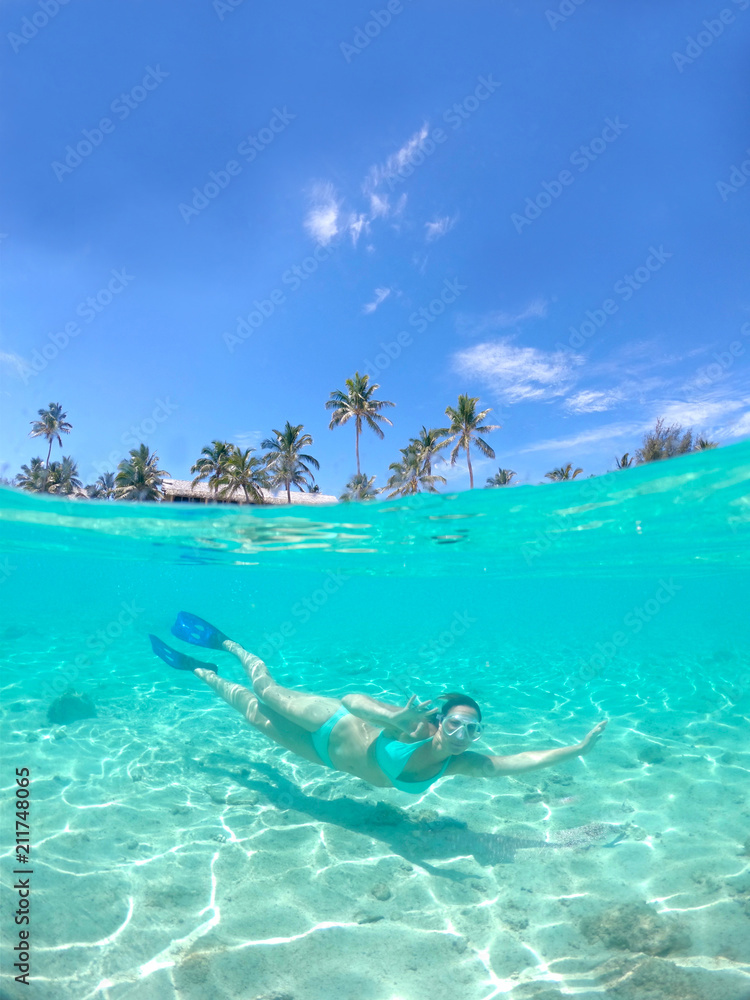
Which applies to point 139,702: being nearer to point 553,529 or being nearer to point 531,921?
point 531,921

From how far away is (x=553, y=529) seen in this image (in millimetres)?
19219

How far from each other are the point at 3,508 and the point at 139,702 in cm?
994

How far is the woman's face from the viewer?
199 inches

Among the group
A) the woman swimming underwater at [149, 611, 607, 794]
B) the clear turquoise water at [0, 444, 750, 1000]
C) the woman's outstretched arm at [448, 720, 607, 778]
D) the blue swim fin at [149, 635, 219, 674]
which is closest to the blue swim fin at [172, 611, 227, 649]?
the blue swim fin at [149, 635, 219, 674]

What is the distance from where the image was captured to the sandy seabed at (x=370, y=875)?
14.0ft

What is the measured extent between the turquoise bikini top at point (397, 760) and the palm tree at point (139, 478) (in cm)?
5096

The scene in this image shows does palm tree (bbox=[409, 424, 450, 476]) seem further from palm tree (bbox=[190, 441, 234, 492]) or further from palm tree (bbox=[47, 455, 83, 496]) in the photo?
palm tree (bbox=[47, 455, 83, 496])

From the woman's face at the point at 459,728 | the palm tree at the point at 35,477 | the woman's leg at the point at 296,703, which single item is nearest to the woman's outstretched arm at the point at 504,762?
the woman's face at the point at 459,728

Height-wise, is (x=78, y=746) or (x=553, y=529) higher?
(x=553, y=529)

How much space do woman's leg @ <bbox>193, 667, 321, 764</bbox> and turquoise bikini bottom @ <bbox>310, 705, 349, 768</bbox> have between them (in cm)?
30

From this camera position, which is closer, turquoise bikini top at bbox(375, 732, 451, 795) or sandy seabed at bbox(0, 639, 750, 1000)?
sandy seabed at bbox(0, 639, 750, 1000)

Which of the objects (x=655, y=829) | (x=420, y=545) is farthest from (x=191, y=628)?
(x=420, y=545)

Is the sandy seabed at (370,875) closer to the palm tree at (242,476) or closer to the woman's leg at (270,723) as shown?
the woman's leg at (270,723)

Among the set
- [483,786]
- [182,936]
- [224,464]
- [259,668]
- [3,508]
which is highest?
[224,464]
